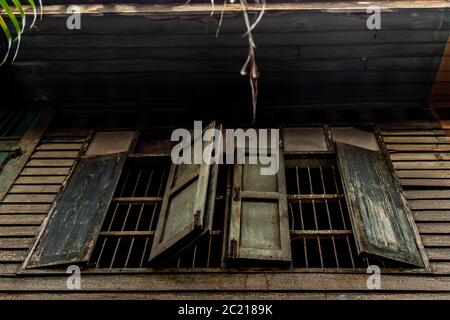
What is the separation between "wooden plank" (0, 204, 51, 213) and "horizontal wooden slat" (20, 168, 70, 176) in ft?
1.88

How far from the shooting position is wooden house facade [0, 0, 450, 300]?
363 centimetres

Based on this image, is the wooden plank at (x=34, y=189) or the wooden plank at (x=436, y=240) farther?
the wooden plank at (x=34, y=189)

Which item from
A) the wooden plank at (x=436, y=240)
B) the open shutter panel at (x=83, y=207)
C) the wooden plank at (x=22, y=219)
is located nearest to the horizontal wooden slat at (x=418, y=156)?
the wooden plank at (x=436, y=240)

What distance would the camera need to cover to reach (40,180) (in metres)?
4.88

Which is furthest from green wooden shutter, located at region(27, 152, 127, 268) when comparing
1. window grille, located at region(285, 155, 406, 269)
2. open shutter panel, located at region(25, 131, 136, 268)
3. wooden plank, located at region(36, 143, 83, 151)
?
window grille, located at region(285, 155, 406, 269)

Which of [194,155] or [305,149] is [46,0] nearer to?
[194,155]

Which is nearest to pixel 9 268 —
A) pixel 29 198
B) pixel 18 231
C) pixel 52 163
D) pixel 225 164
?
pixel 18 231

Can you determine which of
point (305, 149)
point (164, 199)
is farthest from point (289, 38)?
point (164, 199)

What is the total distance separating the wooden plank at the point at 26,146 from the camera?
191 inches

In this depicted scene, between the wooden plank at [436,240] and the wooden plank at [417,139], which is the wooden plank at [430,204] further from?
the wooden plank at [417,139]

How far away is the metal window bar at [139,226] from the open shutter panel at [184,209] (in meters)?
0.15

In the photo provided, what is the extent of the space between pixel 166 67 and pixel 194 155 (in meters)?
1.70
